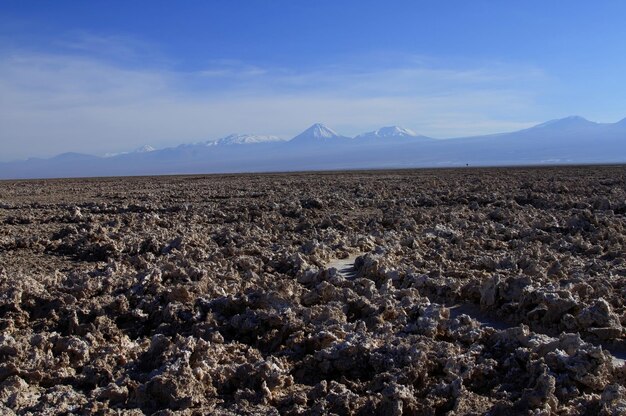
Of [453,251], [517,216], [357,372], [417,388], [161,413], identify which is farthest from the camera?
[517,216]

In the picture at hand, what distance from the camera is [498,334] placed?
438 centimetres

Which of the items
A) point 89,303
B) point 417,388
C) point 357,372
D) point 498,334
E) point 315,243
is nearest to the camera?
point 417,388

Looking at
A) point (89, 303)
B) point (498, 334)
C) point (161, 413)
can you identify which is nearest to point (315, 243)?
point (89, 303)

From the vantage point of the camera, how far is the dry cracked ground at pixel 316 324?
367 cm

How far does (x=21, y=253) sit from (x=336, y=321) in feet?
18.4

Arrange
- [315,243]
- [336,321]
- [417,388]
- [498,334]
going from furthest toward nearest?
1. [315,243]
2. [336,321]
3. [498,334]
4. [417,388]

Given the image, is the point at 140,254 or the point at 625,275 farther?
the point at 140,254

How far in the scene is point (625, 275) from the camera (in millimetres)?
6328

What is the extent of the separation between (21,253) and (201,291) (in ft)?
13.7

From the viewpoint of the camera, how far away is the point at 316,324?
4824 millimetres

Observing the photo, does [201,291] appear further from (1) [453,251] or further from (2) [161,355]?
(1) [453,251]

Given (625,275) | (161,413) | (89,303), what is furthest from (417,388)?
(625,275)

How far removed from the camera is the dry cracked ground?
367 centimetres

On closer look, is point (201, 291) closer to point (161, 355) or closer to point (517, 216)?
point (161, 355)
